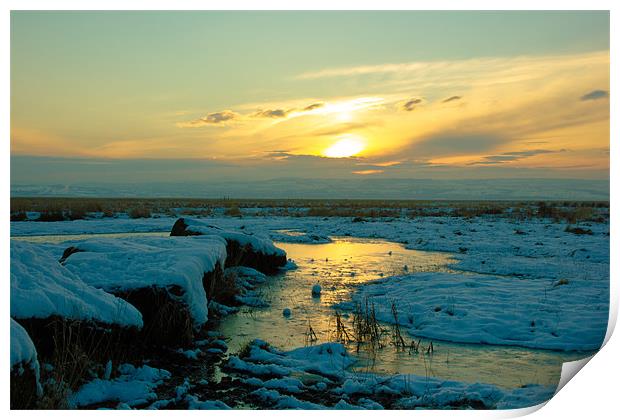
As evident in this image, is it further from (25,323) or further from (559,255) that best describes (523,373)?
(559,255)

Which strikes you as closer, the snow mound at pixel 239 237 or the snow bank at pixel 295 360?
the snow bank at pixel 295 360

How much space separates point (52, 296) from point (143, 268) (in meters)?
2.00

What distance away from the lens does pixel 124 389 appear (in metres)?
5.23

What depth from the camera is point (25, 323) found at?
16.7 ft

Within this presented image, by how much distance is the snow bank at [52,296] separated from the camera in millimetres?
5156

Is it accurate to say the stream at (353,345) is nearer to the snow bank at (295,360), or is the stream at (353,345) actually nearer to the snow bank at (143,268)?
the snow bank at (295,360)

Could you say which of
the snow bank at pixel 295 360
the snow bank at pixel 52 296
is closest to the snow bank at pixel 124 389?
the snow bank at pixel 52 296

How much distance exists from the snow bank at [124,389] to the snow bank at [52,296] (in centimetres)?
70

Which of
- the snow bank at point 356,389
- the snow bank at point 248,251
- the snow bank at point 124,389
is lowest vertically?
the snow bank at point 356,389

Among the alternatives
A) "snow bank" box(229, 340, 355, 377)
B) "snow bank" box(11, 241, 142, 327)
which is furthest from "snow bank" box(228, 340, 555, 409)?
"snow bank" box(11, 241, 142, 327)

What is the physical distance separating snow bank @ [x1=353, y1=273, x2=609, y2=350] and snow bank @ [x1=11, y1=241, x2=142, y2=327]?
454 centimetres
